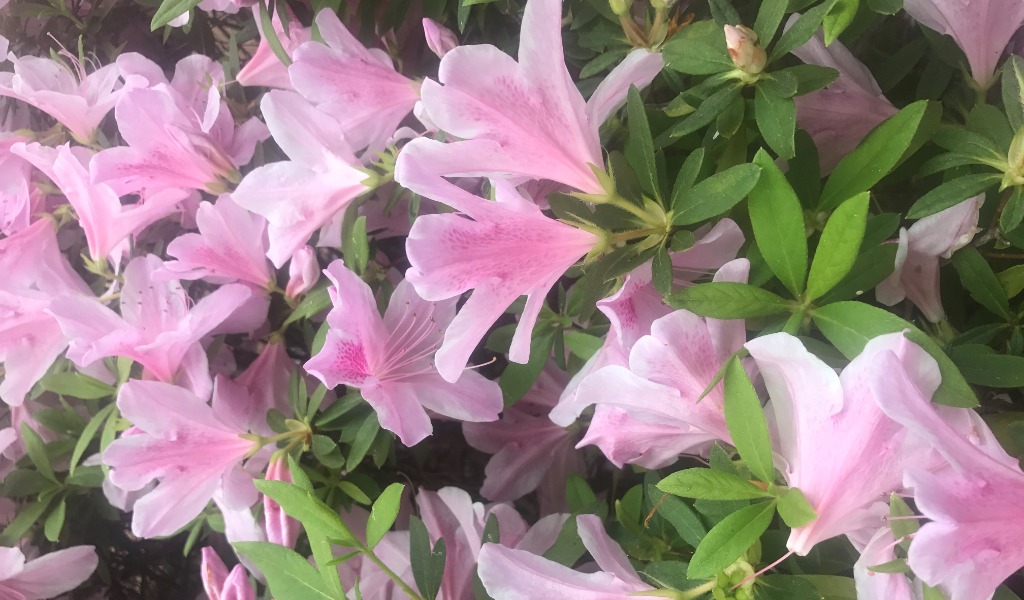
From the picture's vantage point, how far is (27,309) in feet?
2.83

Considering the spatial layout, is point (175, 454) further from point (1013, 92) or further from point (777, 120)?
point (1013, 92)

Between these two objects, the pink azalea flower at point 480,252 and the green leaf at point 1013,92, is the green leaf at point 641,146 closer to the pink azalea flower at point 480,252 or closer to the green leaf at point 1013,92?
the pink azalea flower at point 480,252

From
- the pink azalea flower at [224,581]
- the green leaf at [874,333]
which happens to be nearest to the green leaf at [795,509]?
the green leaf at [874,333]

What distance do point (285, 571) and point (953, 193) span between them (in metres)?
0.64

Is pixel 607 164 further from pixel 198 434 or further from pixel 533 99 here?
pixel 198 434

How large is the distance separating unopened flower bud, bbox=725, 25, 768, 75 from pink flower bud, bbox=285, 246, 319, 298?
1.55 feet

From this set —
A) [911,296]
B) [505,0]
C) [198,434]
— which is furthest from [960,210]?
[198,434]

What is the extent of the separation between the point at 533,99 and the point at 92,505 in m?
0.89

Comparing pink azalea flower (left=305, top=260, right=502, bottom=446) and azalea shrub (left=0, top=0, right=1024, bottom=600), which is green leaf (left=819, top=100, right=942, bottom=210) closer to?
azalea shrub (left=0, top=0, right=1024, bottom=600)

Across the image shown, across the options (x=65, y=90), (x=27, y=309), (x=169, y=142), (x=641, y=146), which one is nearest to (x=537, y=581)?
(x=641, y=146)

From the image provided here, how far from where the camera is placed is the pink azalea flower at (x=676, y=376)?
54cm

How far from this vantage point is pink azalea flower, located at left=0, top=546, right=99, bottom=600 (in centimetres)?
89

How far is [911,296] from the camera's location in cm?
61

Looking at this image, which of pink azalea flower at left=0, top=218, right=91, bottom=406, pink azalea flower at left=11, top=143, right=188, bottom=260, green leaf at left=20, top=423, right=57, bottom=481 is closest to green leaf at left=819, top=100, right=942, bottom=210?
pink azalea flower at left=11, top=143, right=188, bottom=260
